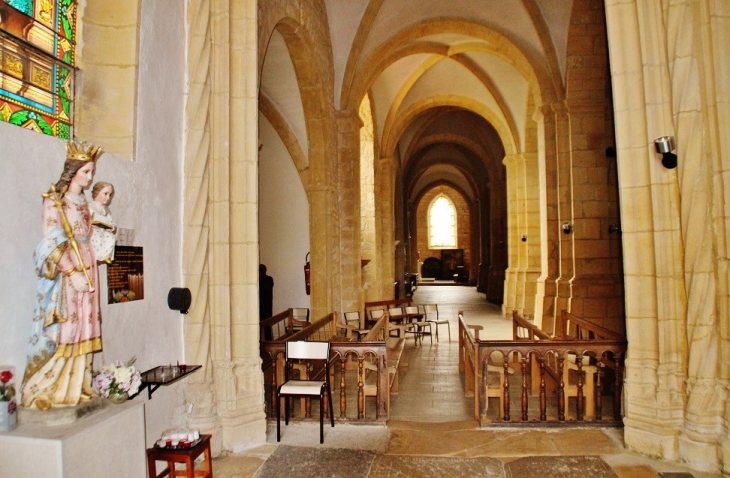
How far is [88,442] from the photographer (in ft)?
8.13

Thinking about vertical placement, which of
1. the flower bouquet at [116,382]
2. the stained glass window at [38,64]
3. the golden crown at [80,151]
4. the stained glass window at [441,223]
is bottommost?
the flower bouquet at [116,382]

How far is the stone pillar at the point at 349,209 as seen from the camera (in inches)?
396

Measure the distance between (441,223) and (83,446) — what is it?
115 ft

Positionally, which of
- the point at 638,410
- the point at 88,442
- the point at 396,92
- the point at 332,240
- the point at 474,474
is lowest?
the point at 474,474

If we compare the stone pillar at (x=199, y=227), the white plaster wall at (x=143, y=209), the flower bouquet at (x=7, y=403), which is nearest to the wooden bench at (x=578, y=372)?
the stone pillar at (x=199, y=227)

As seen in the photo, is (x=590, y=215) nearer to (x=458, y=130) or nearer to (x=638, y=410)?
(x=638, y=410)

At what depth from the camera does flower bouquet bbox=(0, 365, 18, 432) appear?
2.38 m

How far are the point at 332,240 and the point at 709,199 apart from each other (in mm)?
6275

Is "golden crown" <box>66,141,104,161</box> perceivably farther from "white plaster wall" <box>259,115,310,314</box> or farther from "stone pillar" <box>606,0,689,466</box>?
"white plaster wall" <box>259,115,310,314</box>

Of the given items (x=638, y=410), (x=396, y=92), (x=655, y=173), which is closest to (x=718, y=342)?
(x=638, y=410)

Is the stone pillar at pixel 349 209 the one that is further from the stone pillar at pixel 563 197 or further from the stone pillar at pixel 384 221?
the stone pillar at pixel 384 221

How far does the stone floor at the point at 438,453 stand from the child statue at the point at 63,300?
184cm

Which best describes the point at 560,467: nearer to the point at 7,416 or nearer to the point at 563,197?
the point at 7,416

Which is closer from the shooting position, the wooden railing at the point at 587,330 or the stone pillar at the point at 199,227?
the stone pillar at the point at 199,227
